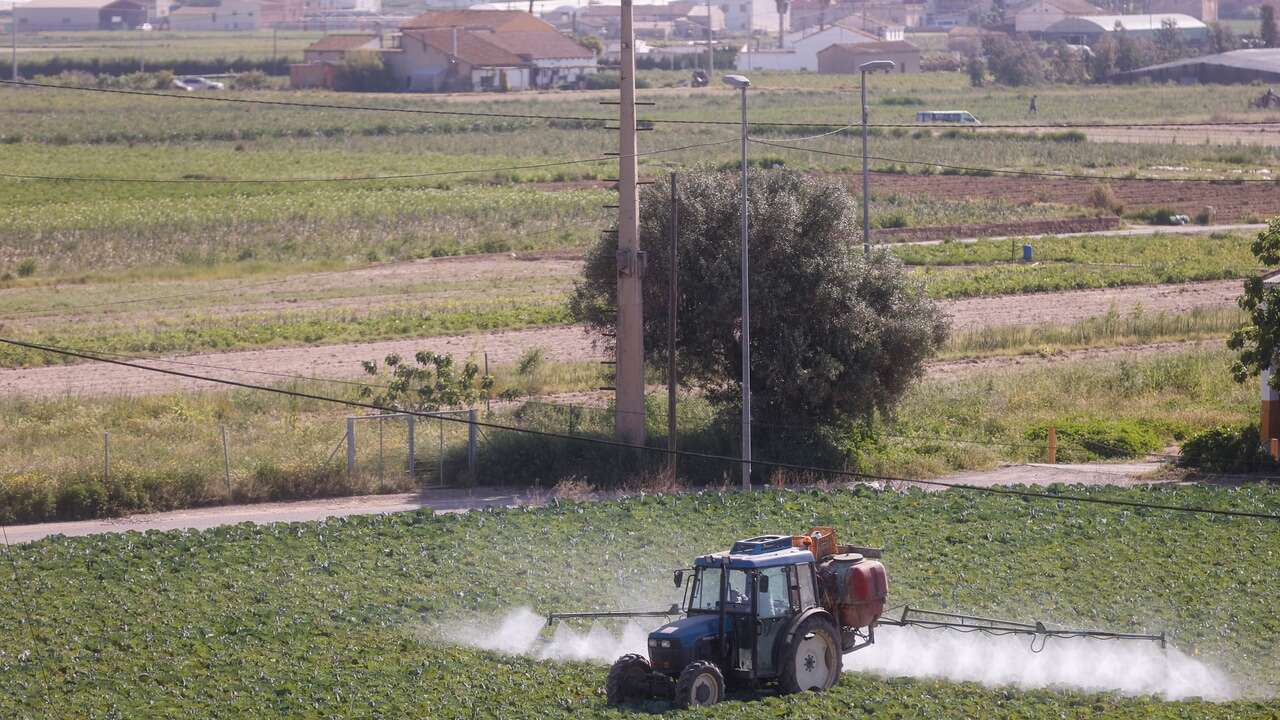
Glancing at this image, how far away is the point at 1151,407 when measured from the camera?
1577 inches

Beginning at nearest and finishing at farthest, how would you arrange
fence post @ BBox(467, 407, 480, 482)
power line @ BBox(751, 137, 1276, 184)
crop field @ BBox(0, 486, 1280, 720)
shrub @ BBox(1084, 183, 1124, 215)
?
crop field @ BBox(0, 486, 1280, 720) → fence post @ BBox(467, 407, 480, 482) → shrub @ BBox(1084, 183, 1124, 215) → power line @ BBox(751, 137, 1276, 184)

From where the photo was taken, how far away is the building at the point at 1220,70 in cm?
15650

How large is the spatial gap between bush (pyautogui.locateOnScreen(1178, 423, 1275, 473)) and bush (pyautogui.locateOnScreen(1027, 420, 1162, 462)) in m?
1.36

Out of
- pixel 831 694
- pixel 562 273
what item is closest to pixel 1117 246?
pixel 562 273

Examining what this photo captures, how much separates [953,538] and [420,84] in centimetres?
13308

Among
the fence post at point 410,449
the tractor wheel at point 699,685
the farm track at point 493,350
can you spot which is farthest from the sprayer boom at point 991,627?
the farm track at point 493,350

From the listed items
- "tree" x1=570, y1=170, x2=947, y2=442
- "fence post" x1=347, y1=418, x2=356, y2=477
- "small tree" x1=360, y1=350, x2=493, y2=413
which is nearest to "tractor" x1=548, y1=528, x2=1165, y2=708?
"fence post" x1=347, y1=418, x2=356, y2=477

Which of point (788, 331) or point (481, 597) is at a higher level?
point (788, 331)

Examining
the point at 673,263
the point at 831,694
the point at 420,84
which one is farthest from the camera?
the point at 420,84

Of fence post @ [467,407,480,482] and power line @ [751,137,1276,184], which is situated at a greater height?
power line @ [751,137,1276,184]

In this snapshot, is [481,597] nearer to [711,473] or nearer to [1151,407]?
[711,473]

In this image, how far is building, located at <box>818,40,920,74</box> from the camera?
177875 millimetres

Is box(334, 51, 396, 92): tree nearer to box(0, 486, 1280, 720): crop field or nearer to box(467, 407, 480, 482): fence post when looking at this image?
box(467, 407, 480, 482): fence post

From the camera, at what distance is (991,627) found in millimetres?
19953
